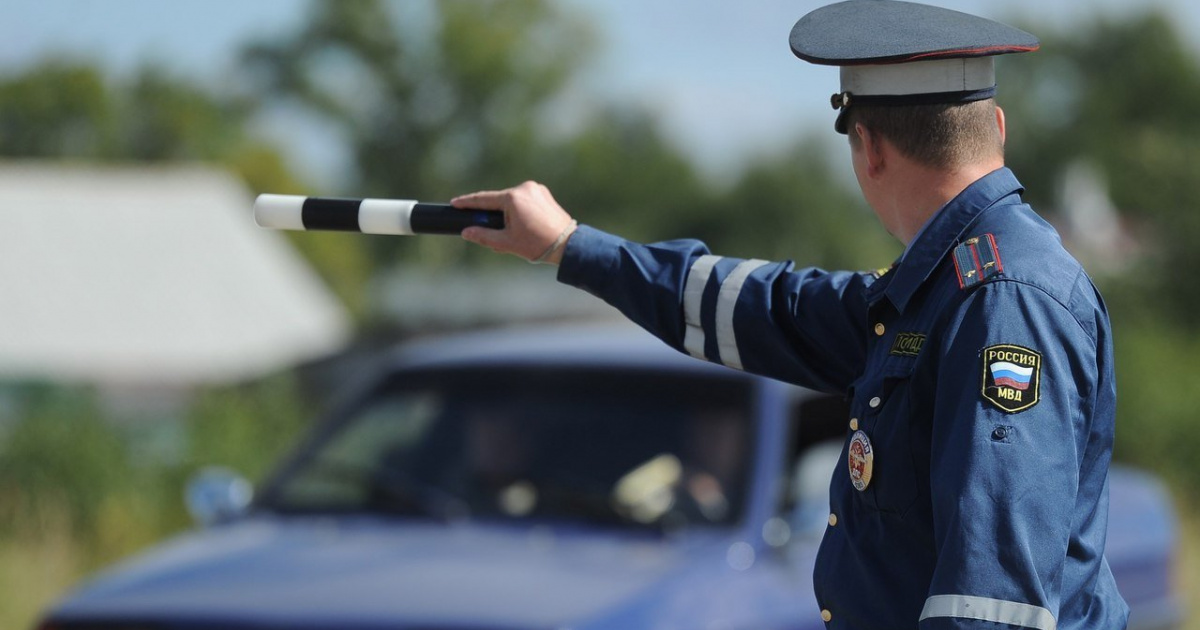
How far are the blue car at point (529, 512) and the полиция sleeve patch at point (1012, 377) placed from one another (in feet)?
6.54

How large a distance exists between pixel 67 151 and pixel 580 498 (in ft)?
191

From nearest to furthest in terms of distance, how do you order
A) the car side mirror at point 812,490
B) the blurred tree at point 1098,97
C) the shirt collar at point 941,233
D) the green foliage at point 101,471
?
the shirt collar at point 941,233, the car side mirror at point 812,490, the green foliage at point 101,471, the blurred tree at point 1098,97

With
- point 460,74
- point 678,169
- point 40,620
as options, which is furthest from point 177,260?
point 678,169

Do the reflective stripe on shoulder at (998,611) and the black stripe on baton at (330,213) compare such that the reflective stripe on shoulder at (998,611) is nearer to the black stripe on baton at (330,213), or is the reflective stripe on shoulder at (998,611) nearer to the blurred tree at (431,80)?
the black stripe on baton at (330,213)

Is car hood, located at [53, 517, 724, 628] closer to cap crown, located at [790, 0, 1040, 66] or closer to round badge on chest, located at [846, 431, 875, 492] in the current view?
round badge on chest, located at [846, 431, 875, 492]

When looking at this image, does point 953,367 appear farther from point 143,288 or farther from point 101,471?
point 143,288

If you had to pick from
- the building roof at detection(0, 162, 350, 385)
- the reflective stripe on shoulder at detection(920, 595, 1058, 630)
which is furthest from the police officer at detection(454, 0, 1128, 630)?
the building roof at detection(0, 162, 350, 385)

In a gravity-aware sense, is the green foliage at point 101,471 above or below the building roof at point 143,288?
below

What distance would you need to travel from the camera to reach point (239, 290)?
35.6 m

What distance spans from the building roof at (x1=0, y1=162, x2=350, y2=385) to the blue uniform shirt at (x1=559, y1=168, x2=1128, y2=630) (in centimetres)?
3047

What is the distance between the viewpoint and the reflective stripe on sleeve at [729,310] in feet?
8.64

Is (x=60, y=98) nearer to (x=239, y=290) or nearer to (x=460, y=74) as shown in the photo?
(x=460, y=74)

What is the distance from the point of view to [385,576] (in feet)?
13.5

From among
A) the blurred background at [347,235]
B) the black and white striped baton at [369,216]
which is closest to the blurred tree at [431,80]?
the blurred background at [347,235]
